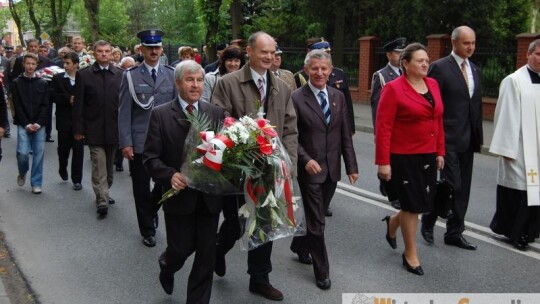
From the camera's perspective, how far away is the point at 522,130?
6.11 metres

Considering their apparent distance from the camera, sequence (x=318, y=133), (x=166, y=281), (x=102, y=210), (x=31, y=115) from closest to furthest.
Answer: (x=166, y=281), (x=318, y=133), (x=102, y=210), (x=31, y=115)

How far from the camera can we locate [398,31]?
23.8 meters

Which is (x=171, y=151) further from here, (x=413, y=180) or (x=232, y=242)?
(x=413, y=180)

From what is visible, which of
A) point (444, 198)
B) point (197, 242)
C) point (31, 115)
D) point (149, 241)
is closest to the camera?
point (197, 242)

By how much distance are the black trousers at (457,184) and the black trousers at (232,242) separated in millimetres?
2037

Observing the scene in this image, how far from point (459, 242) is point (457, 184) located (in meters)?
0.60

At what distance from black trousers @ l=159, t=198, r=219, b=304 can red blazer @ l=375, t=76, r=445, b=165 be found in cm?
175

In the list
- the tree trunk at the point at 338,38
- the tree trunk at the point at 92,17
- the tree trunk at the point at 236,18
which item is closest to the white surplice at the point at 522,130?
the tree trunk at the point at 338,38

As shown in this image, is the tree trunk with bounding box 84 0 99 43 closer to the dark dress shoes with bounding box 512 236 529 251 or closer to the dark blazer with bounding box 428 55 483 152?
the dark blazer with bounding box 428 55 483 152

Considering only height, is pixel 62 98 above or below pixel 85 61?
below

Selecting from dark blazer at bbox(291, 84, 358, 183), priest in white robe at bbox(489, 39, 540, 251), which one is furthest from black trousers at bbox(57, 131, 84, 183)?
priest in white robe at bbox(489, 39, 540, 251)

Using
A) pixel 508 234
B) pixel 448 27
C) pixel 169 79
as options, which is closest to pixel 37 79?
pixel 169 79

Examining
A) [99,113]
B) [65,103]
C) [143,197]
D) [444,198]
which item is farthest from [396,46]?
[65,103]

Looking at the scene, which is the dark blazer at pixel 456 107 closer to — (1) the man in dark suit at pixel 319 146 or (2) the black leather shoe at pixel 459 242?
(2) the black leather shoe at pixel 459 242
